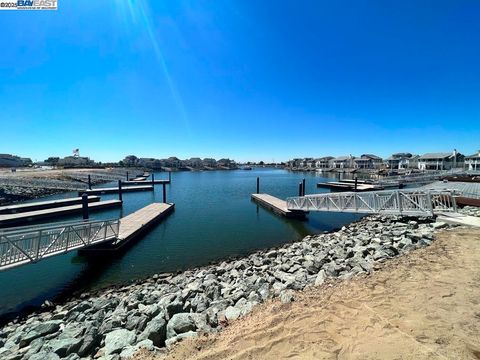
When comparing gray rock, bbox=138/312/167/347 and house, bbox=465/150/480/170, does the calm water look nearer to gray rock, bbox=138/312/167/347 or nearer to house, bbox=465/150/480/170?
gray rock, bbox=138/312/167/347

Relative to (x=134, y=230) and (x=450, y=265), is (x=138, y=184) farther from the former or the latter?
(x=450, y=265)

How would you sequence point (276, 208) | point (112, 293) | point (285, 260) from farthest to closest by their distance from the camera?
1. point (276, 208)
2. point (285, 260)
3. point (112, 293)

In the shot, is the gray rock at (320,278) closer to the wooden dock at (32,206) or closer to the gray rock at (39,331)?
the gray rock at (39,331)

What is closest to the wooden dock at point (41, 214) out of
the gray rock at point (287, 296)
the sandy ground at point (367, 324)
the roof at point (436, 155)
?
the sandy ground at point (367, 324)

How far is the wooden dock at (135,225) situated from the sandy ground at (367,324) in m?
10.3

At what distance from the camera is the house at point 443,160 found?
212ft

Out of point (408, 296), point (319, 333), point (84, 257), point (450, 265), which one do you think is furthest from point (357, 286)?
point (84, 257)

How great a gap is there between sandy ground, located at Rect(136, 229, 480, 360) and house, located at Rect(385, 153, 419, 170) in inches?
3778

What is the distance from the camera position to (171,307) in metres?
6.04

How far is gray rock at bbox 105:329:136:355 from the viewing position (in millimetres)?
4629

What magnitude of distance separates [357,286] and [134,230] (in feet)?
45.5

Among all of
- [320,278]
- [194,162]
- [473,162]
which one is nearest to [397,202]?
[320,278]

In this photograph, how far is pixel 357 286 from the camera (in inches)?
221

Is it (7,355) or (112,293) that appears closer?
(7,355)
